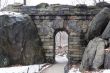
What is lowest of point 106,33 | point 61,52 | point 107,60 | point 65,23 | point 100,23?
point 61,52

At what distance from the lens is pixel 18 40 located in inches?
693

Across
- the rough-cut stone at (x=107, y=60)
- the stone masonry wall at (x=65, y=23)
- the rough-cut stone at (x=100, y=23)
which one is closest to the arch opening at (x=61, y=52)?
the stone masonry wall at (x=65, y=23)

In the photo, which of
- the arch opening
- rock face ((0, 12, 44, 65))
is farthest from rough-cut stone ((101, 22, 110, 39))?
the arch opening

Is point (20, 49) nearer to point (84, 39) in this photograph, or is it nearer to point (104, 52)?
point (84, 39)

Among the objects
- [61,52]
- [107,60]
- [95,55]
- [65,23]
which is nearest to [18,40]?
[65,23]

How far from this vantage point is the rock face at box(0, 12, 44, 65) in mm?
17219

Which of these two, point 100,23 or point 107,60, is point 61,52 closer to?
point 100,23

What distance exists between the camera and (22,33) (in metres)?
17.9

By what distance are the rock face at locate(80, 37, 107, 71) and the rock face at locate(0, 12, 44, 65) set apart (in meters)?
4.71

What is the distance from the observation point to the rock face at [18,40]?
1722cm

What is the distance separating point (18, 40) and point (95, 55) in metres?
6.08

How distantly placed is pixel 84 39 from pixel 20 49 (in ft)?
16.5

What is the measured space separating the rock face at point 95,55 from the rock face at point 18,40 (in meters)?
4.71

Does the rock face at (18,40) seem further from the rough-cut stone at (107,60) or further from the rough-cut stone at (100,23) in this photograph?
the rough-cut stone at (107,60)
